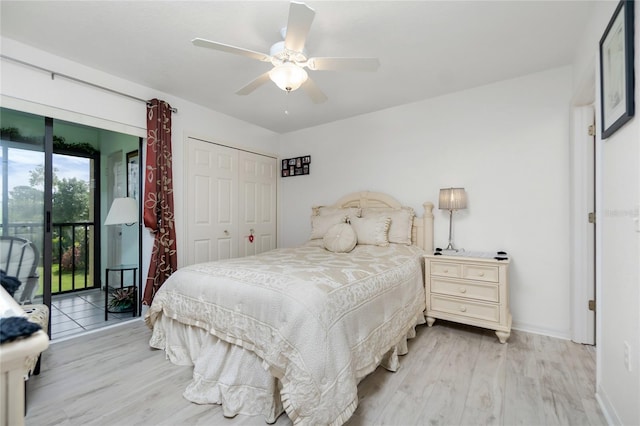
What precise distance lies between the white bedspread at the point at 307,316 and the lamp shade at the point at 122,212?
1560mm

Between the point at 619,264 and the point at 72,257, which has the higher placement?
the point at 619,264

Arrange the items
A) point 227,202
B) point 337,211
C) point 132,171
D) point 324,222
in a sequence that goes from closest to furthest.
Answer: point 324,222, point 337,211, point 227,202, point 132,171

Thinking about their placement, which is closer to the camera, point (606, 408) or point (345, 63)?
point (606, 408)

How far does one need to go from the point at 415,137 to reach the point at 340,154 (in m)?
1.04

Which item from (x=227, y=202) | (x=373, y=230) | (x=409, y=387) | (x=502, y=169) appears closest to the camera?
(x=409, y=387)

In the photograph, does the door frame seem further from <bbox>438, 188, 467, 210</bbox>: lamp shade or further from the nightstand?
<bbox>438, 188, 467, 210</bbox>: lamp shade

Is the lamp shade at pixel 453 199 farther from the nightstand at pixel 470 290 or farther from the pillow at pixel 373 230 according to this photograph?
the pillow at pixel 373 230

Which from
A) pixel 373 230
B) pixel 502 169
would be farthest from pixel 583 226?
pixel 373 230

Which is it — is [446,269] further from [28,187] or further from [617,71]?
[28,187]

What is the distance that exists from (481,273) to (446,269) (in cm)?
29

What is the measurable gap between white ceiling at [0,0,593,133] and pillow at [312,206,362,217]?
53.1 inches

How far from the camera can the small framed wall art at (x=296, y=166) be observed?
4.32 meters

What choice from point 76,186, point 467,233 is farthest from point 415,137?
point 76,186

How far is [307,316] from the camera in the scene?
56.3 inches
